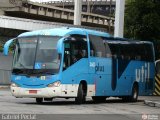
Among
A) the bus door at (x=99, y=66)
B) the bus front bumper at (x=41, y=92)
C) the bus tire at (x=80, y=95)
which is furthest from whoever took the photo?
the bus door at (x=99, y=66)

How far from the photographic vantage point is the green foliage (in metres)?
38.7

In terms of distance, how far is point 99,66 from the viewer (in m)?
24.2

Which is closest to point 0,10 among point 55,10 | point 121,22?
point 55,10

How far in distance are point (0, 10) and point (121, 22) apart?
45071 millimetres

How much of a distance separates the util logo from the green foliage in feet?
32.1

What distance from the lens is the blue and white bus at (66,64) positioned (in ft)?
70.8

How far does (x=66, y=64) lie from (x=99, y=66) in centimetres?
259

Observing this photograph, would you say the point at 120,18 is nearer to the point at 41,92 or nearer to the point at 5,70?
the point at 5,70

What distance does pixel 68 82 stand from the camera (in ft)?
72.2

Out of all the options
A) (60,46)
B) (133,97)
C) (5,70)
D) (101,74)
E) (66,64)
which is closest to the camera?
(60,46)

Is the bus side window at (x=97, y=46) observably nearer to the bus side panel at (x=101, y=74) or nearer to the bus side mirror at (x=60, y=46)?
the bus side panel at (x=101, y=74)

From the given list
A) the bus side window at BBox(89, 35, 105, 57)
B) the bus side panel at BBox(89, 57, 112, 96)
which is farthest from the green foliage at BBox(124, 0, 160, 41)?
the bus side window at BBox(89, 35, 105, 57)

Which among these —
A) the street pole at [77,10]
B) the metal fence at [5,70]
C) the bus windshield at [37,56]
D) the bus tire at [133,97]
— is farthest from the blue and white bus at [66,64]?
the street pole at [77,10]

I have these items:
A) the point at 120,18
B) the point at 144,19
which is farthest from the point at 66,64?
the point at 120,18
